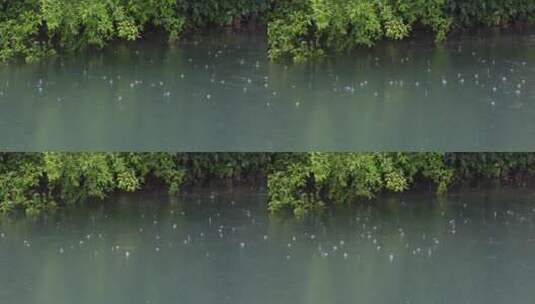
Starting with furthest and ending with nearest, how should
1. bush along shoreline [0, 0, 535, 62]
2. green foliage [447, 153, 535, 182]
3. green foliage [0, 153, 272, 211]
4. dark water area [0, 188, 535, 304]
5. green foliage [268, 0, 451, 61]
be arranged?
bush along shoreline [0, 0, 535, 62]
green foliage [268, 0, 451, 61]
green foliage [447, 153, 535, 182]
green foliage [0, 153, 272, 211]
dark water area [0, 188, 535, 304]

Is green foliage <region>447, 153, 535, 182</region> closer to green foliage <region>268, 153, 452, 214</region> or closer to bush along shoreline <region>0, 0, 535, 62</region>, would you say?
green foliage <region>268, 153, 452, 214</region>

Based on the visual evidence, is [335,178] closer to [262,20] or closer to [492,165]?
[492,165]

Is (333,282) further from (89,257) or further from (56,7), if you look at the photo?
(56,7)

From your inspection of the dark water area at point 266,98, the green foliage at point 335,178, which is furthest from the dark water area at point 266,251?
the dark water area at point 266,98

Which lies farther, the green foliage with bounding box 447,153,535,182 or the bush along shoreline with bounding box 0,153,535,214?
the green foliage with bounding box 447,153,535,182

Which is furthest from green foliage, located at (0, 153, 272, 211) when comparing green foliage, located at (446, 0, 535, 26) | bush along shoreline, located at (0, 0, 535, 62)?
green foliage, located at (446, 0, 535, 26)

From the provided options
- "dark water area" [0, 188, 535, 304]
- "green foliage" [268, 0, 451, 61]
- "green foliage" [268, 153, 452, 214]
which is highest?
"green foliage" [268, 0, 451, 61]

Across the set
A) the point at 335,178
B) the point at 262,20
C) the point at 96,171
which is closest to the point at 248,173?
the point at 335,178

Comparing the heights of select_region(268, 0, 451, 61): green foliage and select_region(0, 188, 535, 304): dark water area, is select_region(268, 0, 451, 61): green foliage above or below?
above
